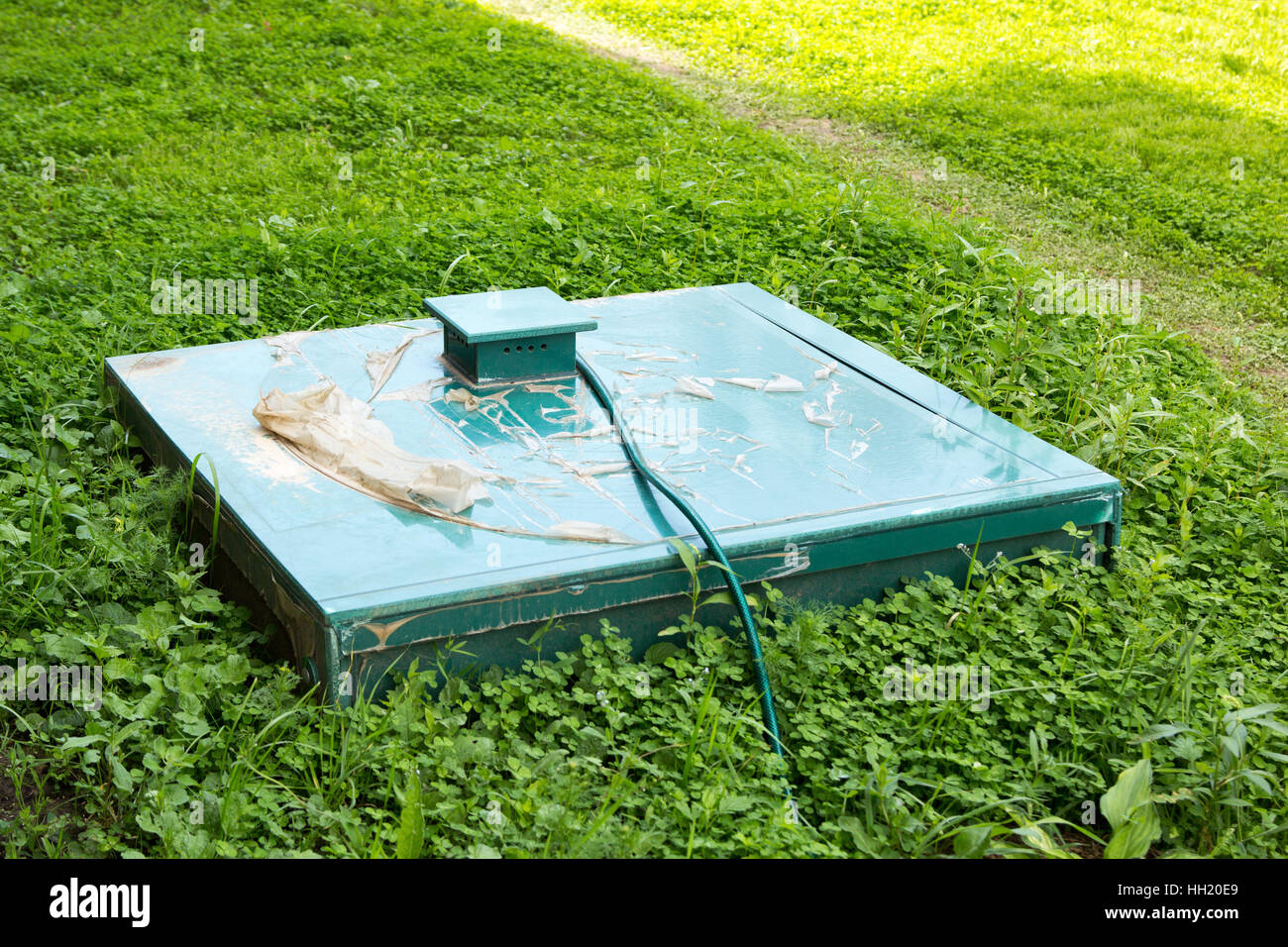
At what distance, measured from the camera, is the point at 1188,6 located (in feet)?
38.6

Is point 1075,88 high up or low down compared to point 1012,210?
up

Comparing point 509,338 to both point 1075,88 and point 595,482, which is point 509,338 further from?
point 1075,88

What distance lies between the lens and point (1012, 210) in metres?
7.18

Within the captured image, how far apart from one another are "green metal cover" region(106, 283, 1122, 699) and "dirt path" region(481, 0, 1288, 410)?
2188 mm

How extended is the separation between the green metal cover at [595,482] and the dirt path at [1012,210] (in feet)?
7.18

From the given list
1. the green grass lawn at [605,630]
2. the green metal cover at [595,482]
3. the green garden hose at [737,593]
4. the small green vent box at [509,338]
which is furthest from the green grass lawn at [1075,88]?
the green garden hose at [737,593]

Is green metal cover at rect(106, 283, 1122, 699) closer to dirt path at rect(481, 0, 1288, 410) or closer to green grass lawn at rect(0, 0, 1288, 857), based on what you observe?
green grass lawn at rect(0, 0, 1288, 857)

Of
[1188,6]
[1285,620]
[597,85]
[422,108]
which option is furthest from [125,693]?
[1188,6]

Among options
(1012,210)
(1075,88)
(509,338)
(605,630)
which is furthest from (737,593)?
(1075,88)

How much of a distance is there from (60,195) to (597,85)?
3.94 m

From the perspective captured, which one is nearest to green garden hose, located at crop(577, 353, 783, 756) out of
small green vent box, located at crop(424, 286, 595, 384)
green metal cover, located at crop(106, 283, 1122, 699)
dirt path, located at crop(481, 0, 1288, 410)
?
green metal cover, located at crop(106, 283, 1122, 699)

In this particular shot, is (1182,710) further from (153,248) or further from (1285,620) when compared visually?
(153,248)

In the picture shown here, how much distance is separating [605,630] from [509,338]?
1.12 metres
